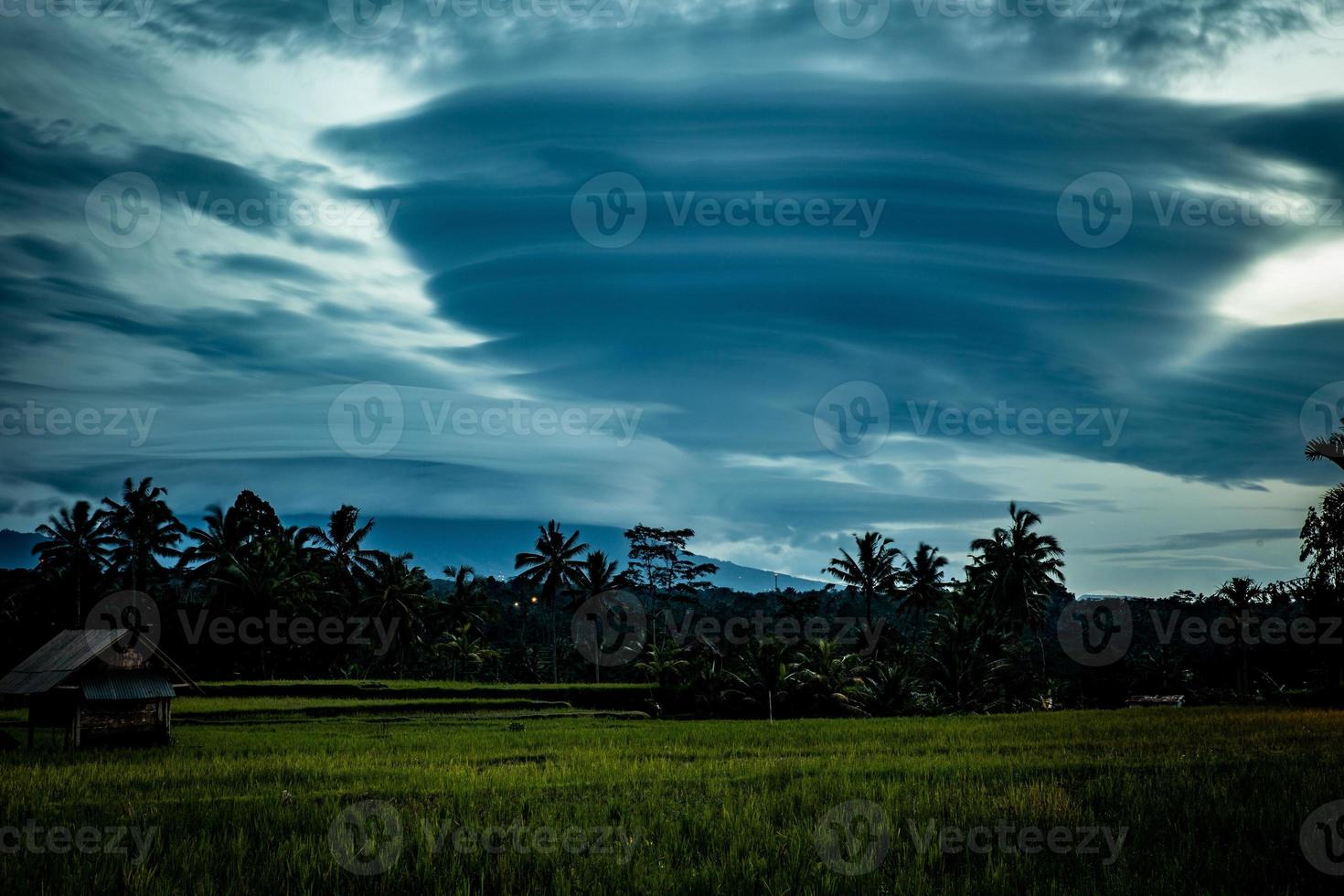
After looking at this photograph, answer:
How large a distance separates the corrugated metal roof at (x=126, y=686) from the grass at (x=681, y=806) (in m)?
1.14

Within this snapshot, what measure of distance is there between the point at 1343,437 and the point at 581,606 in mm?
35606

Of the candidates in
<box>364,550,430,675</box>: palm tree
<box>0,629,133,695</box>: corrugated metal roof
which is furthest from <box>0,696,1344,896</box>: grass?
<box>364,550,430,675</box>: palm tree

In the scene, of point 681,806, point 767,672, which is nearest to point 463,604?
point 767,672

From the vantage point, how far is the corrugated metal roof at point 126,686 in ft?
57.8

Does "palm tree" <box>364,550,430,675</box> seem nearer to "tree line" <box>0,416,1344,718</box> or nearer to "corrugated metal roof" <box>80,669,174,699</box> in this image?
"tree line" <box>0,416,1344,718</box>

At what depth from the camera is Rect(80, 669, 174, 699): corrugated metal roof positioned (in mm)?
17625

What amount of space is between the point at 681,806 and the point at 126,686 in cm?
1330

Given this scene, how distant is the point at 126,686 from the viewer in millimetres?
18047

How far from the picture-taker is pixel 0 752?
1620 cm

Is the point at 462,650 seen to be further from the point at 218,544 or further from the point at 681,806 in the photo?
the point at 681,806

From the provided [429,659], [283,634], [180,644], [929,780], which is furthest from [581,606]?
[929,780]

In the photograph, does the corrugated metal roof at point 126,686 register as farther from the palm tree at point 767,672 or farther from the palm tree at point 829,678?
the palm tree at point 829,678

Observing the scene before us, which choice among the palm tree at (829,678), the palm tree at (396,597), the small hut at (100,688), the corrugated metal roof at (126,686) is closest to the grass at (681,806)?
the small hut at (100,688)

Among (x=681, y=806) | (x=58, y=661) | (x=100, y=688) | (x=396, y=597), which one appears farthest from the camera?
(x=396, y=597)
